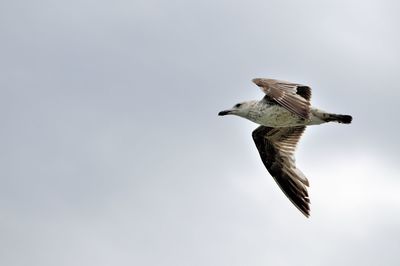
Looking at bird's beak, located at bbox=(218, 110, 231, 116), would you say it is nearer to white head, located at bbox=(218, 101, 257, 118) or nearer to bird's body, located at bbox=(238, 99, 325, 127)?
white head, located at bbox=(218, 101, 257, 118)

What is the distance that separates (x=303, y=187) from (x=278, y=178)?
758mm

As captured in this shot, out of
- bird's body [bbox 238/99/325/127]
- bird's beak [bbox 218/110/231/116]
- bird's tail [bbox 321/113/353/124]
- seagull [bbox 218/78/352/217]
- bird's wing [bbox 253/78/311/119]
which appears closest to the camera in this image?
bird's wing [bbox 253/78/311/119]

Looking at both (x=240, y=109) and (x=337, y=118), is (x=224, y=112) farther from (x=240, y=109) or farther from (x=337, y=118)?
(x=337, y=118)

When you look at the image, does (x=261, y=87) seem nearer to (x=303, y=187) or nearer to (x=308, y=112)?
(x=308, y=112)

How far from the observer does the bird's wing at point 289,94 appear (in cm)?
1975

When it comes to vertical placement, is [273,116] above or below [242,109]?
below

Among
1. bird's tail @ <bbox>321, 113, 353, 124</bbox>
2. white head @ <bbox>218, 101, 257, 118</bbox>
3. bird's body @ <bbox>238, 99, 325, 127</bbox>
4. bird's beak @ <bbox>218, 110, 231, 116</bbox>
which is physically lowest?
bird's tail @ <bbox>321, 113, 353, 124</bbox>

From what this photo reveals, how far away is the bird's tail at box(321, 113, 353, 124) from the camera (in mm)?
20828

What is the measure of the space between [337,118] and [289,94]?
1.43 m

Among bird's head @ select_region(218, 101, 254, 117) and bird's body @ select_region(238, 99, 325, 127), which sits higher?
bird's head @ select_region(218, 101, 254, 117)

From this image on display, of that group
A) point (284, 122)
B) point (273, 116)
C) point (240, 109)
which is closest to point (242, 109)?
point (240, 109)

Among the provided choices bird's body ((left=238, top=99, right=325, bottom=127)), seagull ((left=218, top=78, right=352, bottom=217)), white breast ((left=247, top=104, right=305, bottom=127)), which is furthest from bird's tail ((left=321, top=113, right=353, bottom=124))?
white breast ((left=247, top=104, right=305, bottom=127))

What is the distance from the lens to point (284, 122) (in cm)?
2116

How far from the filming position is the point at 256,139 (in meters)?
23.4
